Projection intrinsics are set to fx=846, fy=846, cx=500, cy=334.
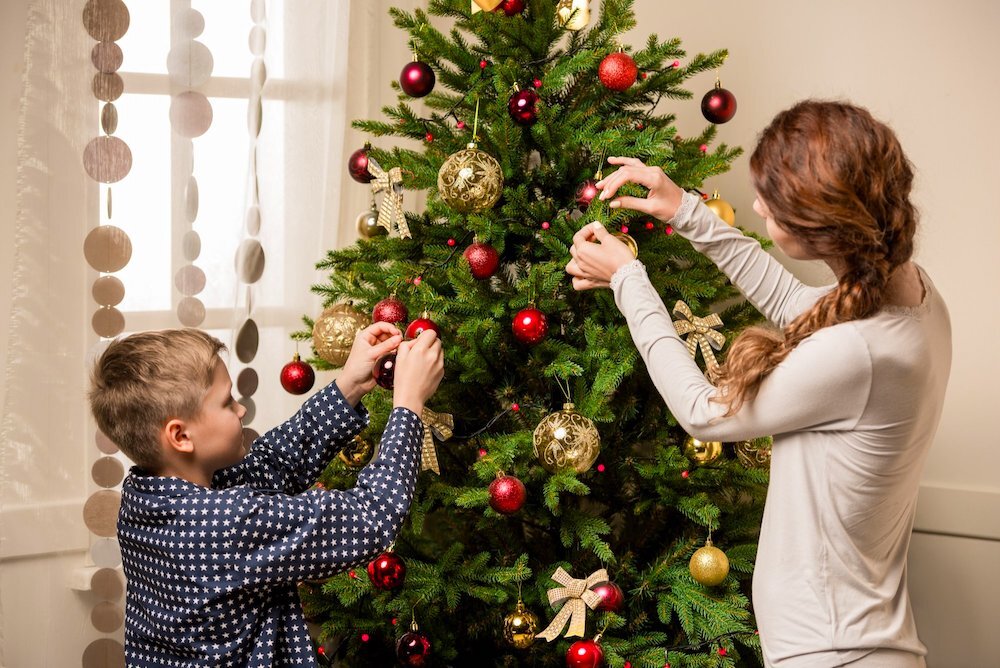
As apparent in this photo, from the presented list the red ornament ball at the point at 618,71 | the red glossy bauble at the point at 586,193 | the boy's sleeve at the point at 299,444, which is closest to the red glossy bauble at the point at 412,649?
the boy's sleeve at the point at 299,444

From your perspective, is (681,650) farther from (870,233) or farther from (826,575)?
(870,233)

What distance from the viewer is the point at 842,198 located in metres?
1.08

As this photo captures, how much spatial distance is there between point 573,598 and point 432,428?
0.42 meters

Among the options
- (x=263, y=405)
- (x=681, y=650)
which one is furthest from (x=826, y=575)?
(x=263, y=405)

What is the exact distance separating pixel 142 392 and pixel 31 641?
1.09m

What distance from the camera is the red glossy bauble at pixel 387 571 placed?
5.40 feet

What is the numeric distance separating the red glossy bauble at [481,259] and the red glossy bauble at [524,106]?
25 cm

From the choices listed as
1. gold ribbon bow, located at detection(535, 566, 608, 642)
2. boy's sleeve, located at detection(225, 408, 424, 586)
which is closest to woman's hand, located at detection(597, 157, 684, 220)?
boy's sleeve, located at detection(225, 408, 424, 586)

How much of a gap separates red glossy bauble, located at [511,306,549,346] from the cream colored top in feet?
1.00

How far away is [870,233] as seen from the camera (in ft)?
3.54

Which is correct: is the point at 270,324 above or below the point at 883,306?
below

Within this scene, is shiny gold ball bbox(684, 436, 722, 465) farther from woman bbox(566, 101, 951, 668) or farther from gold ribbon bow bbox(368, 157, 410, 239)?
gold ribbon bow bbox(368, 157, 410, 239)

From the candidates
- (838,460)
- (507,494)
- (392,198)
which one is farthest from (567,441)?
(392,198)

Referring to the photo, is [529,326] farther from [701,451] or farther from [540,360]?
[701,451]
